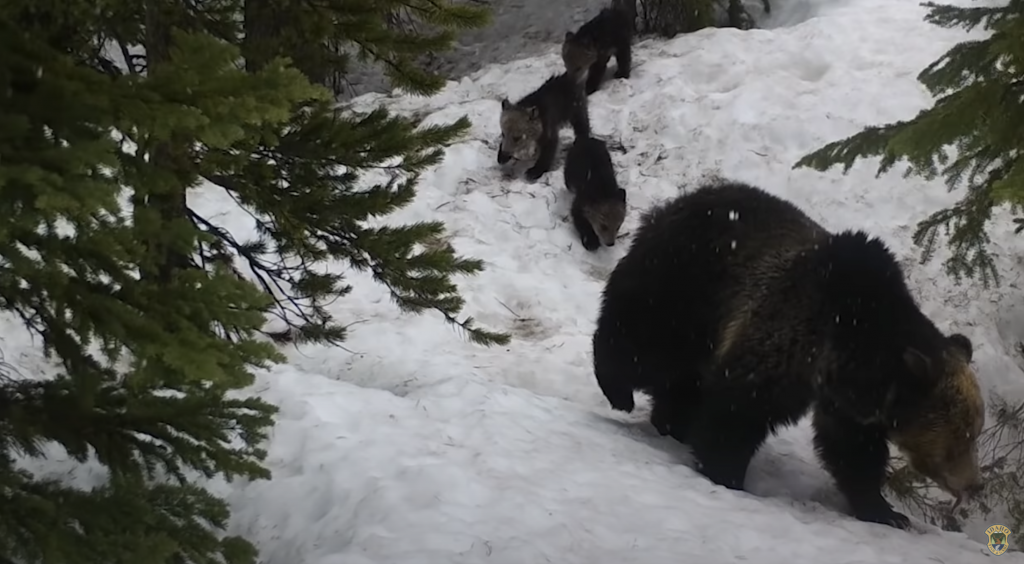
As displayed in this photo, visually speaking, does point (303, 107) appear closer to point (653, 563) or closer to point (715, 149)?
point (653, 563)

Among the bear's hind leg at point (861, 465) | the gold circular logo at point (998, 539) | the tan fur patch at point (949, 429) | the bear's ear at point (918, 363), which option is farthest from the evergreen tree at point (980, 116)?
the gold circular logo at point (998, 539)

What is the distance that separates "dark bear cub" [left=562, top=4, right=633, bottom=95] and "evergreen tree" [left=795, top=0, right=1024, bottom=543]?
712 cm

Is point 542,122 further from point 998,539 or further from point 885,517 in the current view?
point 998,539

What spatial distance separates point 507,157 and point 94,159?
11036 millimetres

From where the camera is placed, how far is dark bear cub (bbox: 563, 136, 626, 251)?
37.6 ft

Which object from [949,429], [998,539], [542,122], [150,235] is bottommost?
[998,539]

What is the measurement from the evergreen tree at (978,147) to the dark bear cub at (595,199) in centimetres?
396

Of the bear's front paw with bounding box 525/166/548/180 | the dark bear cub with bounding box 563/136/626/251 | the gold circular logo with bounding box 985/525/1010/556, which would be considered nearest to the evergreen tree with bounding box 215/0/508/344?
the gold circular logo with bounding box 985/525/1010/556

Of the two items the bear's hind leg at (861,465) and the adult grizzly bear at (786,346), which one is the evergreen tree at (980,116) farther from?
the bear's hind leg at (861,465)

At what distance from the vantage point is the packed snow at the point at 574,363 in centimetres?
467

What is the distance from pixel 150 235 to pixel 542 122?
422 inches

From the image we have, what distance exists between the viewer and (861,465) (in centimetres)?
556

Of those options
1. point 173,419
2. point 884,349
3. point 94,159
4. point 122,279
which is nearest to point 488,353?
point 884,349

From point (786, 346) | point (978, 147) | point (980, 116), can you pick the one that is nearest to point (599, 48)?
point (978, 147)
